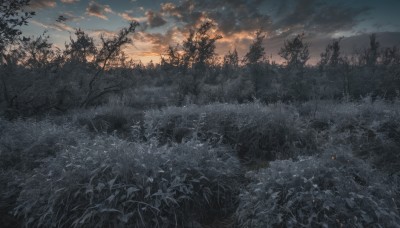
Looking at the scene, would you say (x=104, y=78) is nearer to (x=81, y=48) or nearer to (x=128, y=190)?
(x=81, y=48)

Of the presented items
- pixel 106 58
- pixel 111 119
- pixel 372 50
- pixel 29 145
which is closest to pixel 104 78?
pixel 106 58

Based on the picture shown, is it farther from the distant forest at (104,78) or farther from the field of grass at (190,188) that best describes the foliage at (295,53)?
the field of grass at (190,188)

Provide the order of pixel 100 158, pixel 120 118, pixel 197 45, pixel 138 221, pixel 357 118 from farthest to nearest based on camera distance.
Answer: pixel 197 45
pixel 120 118
pixel 357 118
pixel 100 158
pixel 138 221

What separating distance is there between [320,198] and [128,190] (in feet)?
8.23

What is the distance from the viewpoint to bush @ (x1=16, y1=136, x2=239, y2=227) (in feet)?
12.7

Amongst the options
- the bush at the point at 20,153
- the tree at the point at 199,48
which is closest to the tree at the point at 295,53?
the tree at the point at 199,48

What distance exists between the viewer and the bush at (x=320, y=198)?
3.41 meters

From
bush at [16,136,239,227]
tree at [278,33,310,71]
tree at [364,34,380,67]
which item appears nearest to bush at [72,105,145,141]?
bush at [16,136,239,227]

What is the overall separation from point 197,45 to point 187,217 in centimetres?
1347

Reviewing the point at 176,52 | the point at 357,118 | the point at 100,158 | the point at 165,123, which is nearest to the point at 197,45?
the point at 176,52

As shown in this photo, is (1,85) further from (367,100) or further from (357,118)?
(367,100)

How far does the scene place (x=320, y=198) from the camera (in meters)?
3.51

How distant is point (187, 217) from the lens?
417cm

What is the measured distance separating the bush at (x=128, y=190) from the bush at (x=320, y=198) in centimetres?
66
